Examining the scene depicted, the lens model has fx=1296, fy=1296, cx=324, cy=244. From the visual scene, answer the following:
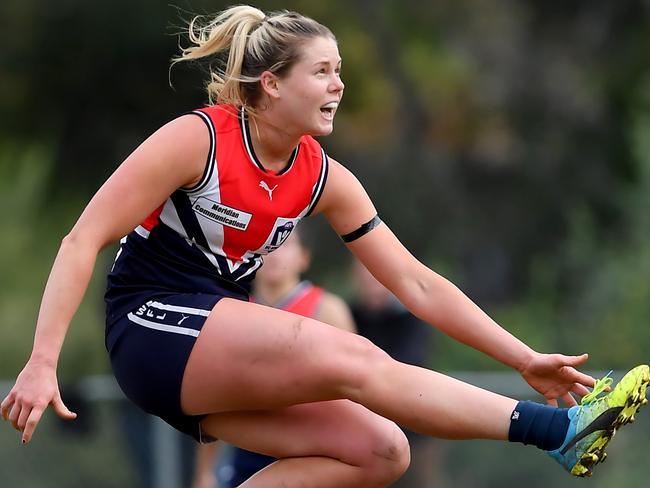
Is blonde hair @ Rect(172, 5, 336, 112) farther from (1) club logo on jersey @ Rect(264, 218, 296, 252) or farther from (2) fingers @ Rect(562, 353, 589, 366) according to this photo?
(2) fingers @ Rect(562, 353, 589, 366)

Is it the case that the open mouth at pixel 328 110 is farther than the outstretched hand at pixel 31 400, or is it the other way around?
the open mouth at pixel 328 110

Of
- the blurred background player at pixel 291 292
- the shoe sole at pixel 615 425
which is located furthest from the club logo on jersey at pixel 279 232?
the blurred background player at pixel 291 292

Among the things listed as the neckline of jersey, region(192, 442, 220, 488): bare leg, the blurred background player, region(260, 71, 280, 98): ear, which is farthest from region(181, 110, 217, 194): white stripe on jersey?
region(192, 442, 220, 488): bare leg

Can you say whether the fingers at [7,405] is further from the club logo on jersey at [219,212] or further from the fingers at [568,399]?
the fingers at [568,399]

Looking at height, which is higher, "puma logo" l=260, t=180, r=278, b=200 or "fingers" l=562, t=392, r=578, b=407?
"puma logo" l=260, t=180, r=278, b=200

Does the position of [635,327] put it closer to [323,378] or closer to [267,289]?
[267,289]

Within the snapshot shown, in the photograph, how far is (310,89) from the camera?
12.3 ft

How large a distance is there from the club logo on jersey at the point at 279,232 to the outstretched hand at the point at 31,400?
81 cm

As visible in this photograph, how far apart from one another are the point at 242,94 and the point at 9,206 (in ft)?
25.6

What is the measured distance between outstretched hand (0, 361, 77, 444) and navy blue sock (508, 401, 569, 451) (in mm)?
1171

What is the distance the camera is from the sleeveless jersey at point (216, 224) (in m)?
3.69

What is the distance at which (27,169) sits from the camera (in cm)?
1043

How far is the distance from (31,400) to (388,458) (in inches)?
42.6

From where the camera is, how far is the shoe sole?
344 cm
